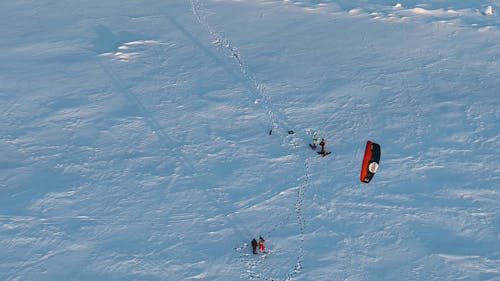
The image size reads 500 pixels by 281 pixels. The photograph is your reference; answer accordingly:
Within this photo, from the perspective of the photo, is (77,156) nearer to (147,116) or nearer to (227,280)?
(147,116)

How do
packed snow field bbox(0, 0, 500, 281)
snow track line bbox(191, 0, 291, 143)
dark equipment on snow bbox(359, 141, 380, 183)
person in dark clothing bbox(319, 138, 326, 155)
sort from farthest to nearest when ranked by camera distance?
1. snow track line bbox(191, 0, 291, 143)
2. person in dark clothing bbox(319, 138, 326, 155)
3. packed snow field bbox(0, 0, 500, 281)
4. dark equipment on snow bbox(359, 141, 380, 183)

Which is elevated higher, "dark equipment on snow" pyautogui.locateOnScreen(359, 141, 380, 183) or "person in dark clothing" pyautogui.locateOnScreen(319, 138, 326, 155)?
"dark equipment on snow" pyautogui.locateOnScreen(359, 141, 380, 183)

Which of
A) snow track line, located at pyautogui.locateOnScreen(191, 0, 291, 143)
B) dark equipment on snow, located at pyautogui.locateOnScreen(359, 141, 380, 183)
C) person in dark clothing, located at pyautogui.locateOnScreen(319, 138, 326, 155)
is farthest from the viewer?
snow track line, located at pyautogui.locateOnScreen(191, 0, 291, 143)

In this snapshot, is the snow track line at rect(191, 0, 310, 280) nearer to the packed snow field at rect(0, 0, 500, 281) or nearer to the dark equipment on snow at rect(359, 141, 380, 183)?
the packed snow field at rect(0, 0, 500, 281)

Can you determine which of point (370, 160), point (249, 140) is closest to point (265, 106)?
point (249, 140)

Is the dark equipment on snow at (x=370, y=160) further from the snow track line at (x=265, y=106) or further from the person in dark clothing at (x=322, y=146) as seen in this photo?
the person in dark clothing at (x=322, y=146)

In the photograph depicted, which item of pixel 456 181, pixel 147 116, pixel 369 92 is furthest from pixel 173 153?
pixel 456 181

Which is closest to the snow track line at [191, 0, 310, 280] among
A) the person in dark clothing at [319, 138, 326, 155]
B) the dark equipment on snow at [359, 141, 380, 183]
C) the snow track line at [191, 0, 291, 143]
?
the snow track line at [191, 0, 291, 143]
